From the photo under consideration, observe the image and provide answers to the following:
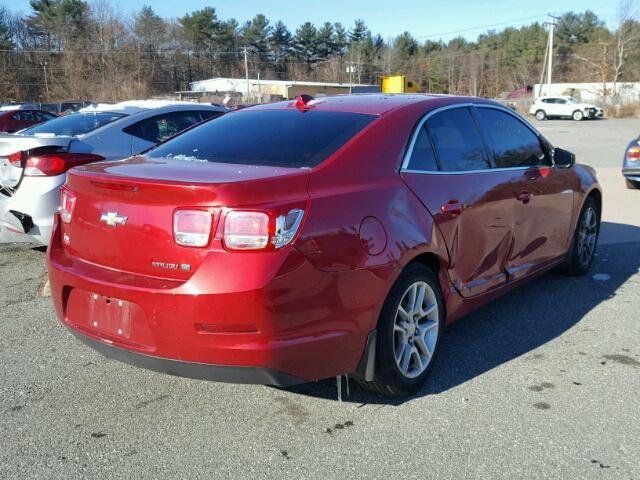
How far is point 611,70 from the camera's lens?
60406 mm

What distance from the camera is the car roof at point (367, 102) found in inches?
147

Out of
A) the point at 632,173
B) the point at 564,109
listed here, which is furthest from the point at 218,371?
the point at 564,109

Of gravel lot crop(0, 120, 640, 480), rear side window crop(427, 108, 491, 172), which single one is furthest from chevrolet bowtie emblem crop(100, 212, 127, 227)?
rear side window crop(427, 108, 491, 172)

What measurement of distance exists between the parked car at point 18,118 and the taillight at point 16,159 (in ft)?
57.7

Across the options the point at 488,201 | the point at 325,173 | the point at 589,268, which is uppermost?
the point at 325,173

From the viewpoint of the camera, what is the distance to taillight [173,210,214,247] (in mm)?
2699

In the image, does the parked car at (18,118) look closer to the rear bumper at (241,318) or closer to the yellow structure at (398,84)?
the yellow structure at (398,84)

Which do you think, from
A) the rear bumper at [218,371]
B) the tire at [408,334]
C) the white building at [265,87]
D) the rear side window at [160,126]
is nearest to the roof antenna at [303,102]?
the tire at [408,334]

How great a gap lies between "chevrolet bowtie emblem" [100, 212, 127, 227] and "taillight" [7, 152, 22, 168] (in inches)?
128

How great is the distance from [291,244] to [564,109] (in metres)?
47.8

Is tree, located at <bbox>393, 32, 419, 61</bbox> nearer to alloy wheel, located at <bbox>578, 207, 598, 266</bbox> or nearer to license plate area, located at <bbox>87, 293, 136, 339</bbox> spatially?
alloy wheel, located at <bbox>578, 207, 598, 266</bbox>

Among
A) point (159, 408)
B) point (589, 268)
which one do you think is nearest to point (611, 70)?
point (589, 268)

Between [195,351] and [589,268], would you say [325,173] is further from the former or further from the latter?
[589,268]

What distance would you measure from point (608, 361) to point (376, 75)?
9903 cm
